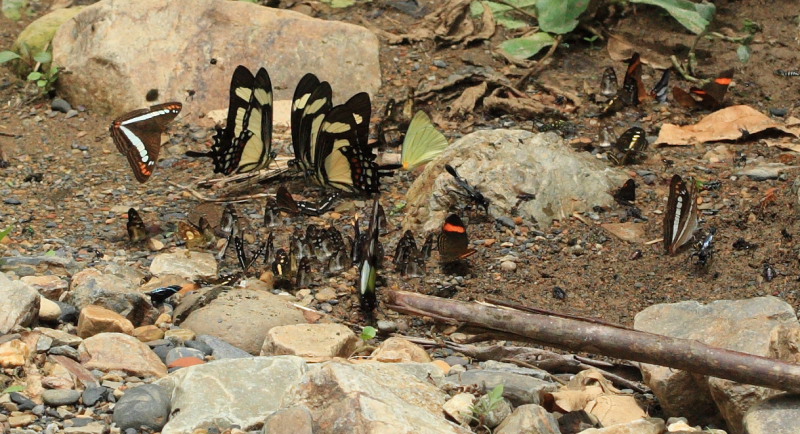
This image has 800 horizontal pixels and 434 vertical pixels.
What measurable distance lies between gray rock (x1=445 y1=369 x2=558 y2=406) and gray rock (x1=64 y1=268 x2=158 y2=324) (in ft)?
5.86

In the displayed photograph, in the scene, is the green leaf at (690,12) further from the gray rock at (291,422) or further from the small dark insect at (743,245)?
the gray rock at (291,422)

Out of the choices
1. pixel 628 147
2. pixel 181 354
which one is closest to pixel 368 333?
pixel 181 354

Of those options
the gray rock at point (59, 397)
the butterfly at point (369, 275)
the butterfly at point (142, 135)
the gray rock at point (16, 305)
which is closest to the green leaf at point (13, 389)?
the gray rock at point (59, 397)

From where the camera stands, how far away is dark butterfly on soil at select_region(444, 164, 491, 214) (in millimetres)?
6449

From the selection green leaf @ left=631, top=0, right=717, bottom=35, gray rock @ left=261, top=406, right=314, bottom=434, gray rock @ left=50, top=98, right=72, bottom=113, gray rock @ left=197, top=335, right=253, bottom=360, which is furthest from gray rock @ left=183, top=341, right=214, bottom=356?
green leaf @ left=631, top=0, right=717, bottom=35

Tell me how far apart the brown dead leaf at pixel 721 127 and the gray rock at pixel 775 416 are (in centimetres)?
449

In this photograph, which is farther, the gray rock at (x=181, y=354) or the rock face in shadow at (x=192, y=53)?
the rock face in shadow at (x=192, y=53)

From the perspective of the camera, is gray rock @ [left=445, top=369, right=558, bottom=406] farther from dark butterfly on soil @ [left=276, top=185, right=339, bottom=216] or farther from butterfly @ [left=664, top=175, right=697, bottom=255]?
dark butterfly on soil @ [left=276, top=185, right=339, bottom=216]

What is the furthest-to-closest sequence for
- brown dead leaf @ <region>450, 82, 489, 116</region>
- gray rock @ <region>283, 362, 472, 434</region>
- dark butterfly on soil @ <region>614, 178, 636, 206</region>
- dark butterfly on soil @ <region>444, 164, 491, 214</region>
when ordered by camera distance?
brown dead leaf @ <region>450, 82, 489, 116</region>
dark butterfly on soil @ <region>614, 178, 636, 206</region>
dark butterfly on soil @ <region>444, 164, 491, 214</region>
gray rock @ <region>283, 362, 472, 434</region>

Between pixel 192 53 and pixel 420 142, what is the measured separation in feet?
8.22

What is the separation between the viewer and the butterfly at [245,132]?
24.8ft

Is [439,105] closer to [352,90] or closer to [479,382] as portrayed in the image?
[352,90]

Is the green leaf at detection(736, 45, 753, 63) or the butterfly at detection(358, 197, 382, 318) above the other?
the green leaf at detection(736, 45, 753, 63)

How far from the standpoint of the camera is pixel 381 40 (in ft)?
31.0
